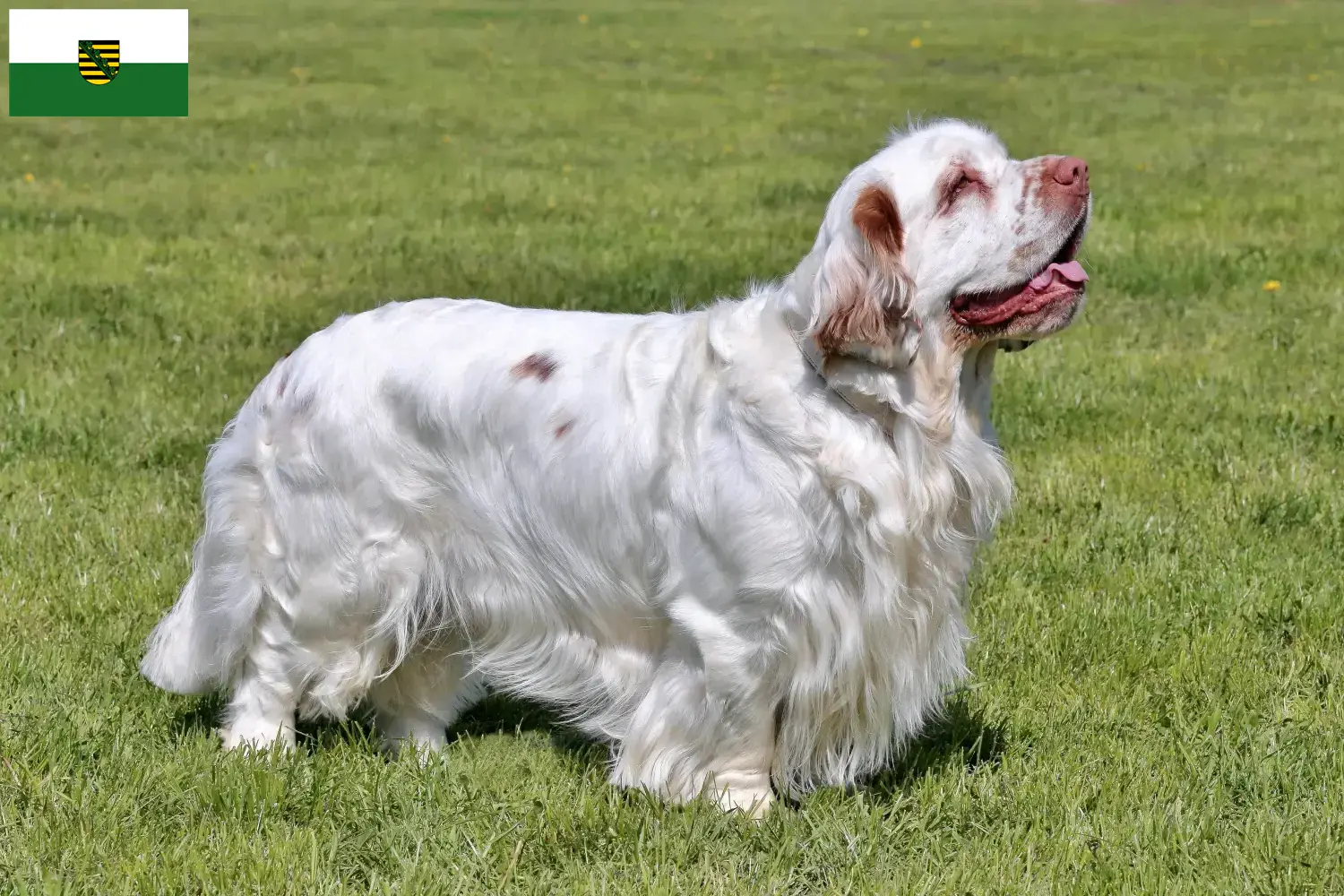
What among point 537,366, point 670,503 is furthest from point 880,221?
point 537,366

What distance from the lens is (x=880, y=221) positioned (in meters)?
3.13

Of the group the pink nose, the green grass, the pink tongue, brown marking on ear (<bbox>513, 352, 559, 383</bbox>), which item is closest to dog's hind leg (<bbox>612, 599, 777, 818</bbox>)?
the green grass

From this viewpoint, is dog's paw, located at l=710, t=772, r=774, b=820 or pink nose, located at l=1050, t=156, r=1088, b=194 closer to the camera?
pink nose, located at l=1050, t=156, r=1088, b=194

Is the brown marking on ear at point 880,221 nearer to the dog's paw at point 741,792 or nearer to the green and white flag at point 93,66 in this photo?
the dog's paw at point 741,792

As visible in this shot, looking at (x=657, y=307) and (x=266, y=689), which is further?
(x=657, y=307)

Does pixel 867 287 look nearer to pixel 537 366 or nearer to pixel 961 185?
pixel 961 185

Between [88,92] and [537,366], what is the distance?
1444 cm

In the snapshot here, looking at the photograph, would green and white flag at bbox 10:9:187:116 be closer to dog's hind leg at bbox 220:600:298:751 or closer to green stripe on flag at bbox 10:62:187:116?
green stripe on flag at bbox 10:62:187:116

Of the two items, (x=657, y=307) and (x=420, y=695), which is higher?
(x=657, y=307)

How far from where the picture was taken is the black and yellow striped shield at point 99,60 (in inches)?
647

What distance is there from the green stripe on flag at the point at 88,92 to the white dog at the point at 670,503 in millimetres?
12786

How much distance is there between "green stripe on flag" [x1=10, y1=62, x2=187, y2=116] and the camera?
15594mm

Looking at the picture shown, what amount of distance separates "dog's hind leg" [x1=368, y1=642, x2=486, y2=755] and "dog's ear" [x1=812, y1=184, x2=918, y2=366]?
1.47 meters

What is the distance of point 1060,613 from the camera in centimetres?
462
